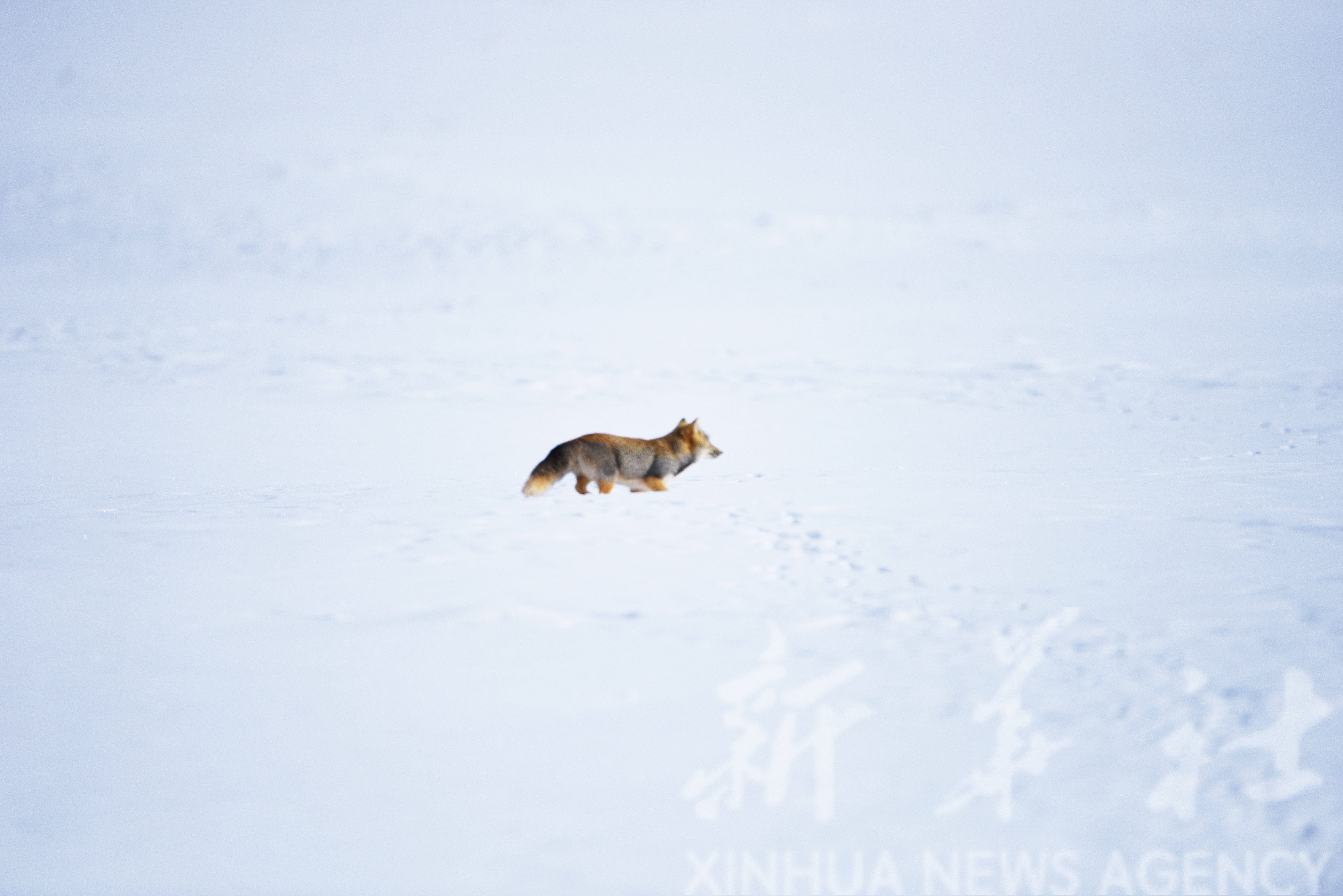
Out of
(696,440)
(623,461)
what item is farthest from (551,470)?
(696,440)

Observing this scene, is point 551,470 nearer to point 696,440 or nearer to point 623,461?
point 623,461

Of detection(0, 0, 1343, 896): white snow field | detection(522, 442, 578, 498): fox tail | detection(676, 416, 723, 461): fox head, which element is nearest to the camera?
detection(0, 0, 1343, 896): white snow field

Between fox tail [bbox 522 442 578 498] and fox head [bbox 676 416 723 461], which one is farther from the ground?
fox head [bbox 676 416 723 461]

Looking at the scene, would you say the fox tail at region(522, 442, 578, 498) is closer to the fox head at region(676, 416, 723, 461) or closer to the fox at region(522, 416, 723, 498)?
the fox at region(522, 416, 723, 498)

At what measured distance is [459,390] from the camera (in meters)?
12.7

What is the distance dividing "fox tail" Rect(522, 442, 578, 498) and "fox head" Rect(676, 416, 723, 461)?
67 centimetres

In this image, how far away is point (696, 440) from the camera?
268 inches

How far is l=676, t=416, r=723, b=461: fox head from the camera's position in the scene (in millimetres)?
6773

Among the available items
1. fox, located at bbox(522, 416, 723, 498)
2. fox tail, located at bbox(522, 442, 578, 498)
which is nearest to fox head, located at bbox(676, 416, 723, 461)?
fox, located at bbox(522, 416, 723, 498)

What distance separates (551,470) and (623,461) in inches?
15.4

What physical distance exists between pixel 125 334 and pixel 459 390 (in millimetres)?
6619

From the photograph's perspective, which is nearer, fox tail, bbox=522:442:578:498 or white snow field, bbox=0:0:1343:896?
white snow field, bbox=0:0:1343:896

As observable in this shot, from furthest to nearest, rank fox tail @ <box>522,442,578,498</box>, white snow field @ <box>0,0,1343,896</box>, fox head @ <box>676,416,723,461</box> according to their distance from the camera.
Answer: fox head @ <box>676,416,723,461</box>
fox tail @ <box>522,442,578,498</box>
white snow field @ <box>0,0,1343,896</box>

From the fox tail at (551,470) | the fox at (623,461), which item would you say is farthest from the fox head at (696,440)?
the fox tail at (551,470)
